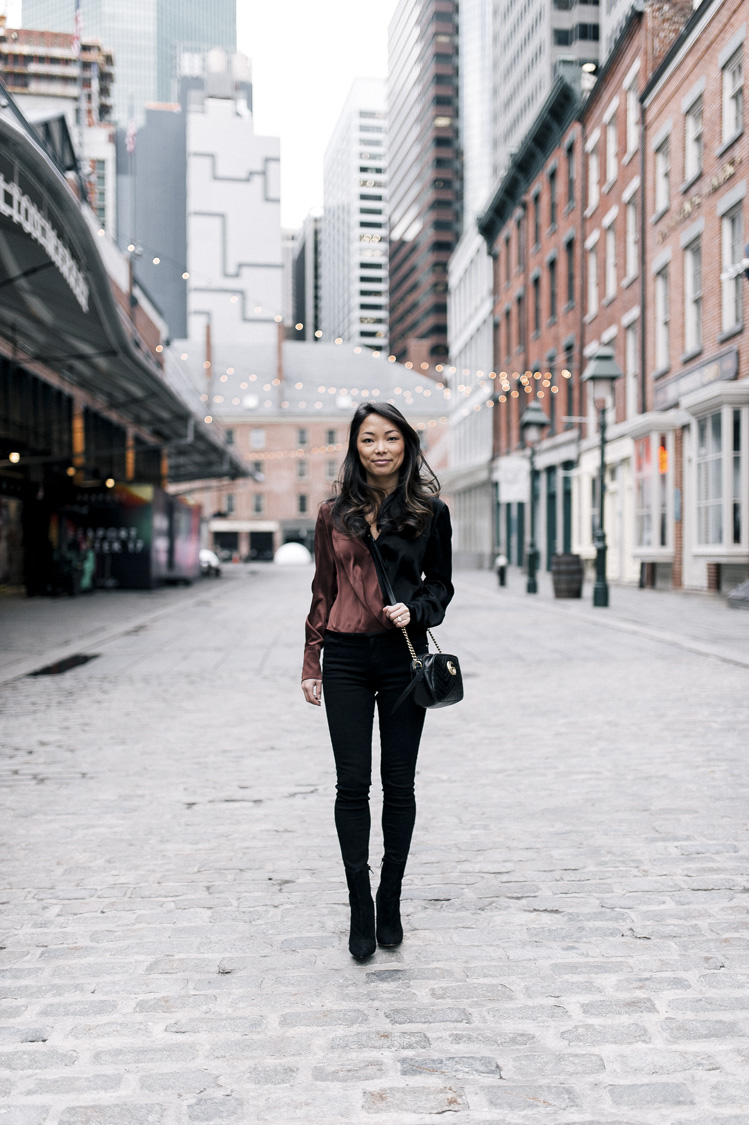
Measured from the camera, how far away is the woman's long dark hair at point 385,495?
3.27 meters

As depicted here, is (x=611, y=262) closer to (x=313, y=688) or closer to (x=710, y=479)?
(x=710, y=479)

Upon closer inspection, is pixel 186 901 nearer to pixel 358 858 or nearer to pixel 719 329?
pixel 358 858

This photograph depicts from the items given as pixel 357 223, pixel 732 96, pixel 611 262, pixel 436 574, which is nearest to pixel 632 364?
pixel 611 262

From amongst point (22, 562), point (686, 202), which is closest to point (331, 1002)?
point (686, 202)

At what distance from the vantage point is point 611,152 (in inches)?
1129

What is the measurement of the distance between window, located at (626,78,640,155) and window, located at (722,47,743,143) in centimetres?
577

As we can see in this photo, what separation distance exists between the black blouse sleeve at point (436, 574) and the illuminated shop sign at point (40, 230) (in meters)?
8.19

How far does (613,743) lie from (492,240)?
136ft

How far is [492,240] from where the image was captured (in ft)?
148

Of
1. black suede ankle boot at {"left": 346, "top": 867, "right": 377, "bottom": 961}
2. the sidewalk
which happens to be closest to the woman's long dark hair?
black suede ankle boot at {"left": 346, "top": 867, "right": 377, "bottom": 961}

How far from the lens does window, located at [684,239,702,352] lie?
2186 cm

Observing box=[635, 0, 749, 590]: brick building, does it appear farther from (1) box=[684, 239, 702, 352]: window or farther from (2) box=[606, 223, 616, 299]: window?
(2) box=[606, 223, 616, 299]: window

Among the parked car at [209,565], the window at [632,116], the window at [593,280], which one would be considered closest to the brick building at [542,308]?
the window at [593,280]

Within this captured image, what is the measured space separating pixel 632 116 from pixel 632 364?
6.45m
